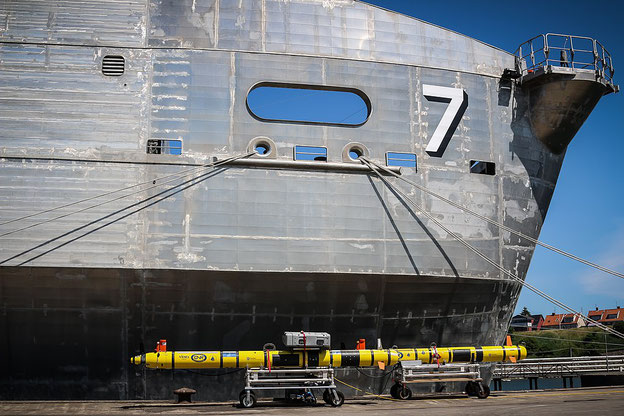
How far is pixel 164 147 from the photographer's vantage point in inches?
571

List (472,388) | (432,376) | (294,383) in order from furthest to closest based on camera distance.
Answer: (472,388) → (432,376) → (294,383)

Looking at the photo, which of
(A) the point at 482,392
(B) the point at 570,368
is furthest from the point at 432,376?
(B) the point at 570,368

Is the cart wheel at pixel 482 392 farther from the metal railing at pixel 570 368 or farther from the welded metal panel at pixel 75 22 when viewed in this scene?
the welded metal panel at pixel 75 22

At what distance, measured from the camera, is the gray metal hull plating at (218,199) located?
1381 cm

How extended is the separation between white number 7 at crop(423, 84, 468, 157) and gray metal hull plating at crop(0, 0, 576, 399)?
8.4 inches

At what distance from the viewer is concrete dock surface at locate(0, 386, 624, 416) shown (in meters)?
11.7

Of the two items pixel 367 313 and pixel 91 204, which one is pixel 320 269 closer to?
pixel 367 313

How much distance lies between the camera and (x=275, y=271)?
46.9 feet

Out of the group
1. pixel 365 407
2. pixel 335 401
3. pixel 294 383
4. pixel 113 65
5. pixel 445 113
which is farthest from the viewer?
pixel 445 113

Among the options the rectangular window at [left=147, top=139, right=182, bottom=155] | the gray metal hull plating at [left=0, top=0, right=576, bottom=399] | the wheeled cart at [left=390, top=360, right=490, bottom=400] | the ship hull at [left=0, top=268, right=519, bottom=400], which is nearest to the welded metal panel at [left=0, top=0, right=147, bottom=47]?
the gray metal hull plating at [left=0, top=0, right=576, bottom=399]

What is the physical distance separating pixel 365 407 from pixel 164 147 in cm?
759

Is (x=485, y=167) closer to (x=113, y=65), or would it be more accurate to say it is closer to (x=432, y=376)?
(x=432, y=376)

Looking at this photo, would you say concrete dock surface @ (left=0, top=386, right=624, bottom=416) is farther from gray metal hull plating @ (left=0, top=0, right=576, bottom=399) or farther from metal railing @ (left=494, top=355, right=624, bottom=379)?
metal railing @ (left=494, top=355, right=624, bottom=379)

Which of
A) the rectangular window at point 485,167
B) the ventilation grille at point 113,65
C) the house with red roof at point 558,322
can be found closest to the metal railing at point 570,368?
the rectangular window at point 485,167
